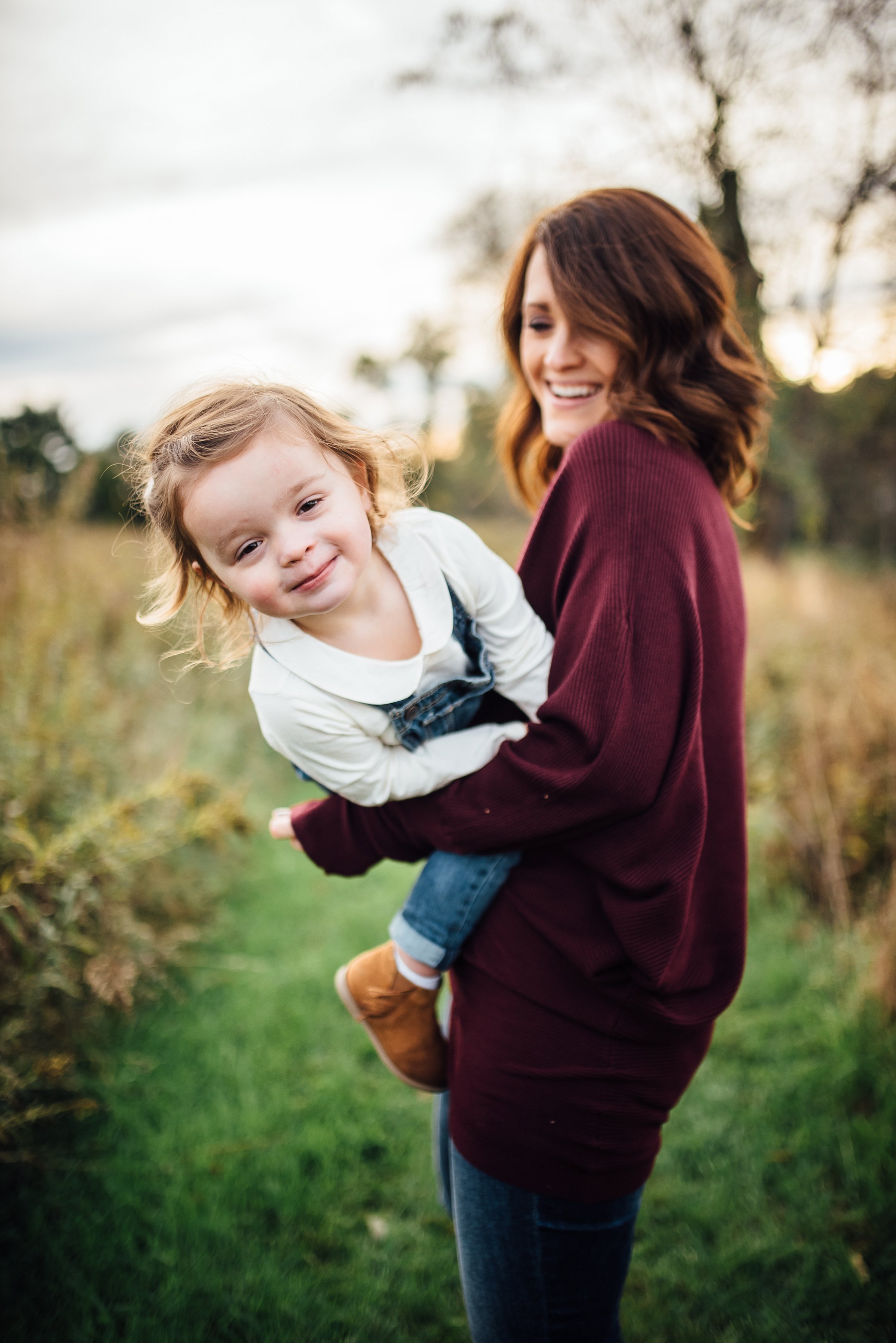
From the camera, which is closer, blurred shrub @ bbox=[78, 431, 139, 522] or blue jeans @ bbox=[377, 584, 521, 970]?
blue jeans @ bbox=[377, 584, 521, 970]

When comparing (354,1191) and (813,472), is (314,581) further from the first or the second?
(813,472)

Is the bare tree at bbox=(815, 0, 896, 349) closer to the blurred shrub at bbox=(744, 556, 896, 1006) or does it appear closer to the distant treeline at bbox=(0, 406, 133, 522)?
the blurred shrub at bbox=(744, 556, 896, 1006)

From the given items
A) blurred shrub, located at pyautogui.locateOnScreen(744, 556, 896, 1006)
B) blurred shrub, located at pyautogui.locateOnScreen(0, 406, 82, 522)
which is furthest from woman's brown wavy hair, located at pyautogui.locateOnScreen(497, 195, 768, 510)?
blurred shrub, located at pyautogui.locateOnScreen(0, 406, 82, 522)

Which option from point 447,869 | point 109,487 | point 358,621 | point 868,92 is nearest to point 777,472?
point 868,92

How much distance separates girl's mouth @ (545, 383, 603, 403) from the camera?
146cm

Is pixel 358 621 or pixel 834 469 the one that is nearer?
pixel 358 621

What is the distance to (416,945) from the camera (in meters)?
1.34

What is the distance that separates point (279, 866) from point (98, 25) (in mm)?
4011

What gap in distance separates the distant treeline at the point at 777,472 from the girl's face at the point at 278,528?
267 millimetres

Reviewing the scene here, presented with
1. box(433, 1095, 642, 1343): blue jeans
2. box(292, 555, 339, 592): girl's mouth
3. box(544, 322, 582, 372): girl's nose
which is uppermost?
box(544, 322, 582, 372): girl's nose

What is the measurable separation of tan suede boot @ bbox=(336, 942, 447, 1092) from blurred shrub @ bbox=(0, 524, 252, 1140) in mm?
918

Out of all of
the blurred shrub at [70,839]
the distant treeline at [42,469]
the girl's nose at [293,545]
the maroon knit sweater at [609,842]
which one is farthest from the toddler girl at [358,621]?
the distant treeline at [42,469]

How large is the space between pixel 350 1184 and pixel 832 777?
2682 millimetres

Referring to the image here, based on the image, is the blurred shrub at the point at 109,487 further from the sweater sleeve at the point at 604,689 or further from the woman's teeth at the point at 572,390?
the woman's teeth at the point at 572,390
